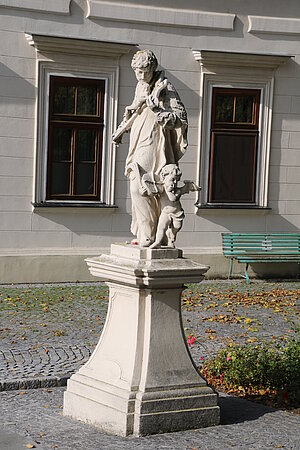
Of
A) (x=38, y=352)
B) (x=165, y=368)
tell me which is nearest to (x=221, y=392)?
(x=165, y=368)

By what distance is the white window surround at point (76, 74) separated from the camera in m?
14.8

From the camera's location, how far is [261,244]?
54.2 ft

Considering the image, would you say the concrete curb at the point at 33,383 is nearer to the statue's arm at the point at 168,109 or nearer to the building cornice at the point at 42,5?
the statue's arm at the point at 168,109

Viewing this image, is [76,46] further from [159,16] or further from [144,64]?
[144,64]

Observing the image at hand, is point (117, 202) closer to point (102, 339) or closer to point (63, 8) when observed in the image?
point (63, 8)

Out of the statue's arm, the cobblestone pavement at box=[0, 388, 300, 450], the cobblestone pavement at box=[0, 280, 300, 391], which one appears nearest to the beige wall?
the cobblestone pavement at box=[0, 280, 300, 391]

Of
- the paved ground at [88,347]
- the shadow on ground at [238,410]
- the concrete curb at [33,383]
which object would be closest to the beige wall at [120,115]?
the paved ground at [88,347]

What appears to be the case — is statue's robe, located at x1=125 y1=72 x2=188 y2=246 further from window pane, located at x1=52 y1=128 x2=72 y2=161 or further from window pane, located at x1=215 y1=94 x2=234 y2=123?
window pane, located at x1=215 y1=94 x2=234 y2=123

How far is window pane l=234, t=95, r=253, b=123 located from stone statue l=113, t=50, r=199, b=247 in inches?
357

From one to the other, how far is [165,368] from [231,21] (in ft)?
32.8

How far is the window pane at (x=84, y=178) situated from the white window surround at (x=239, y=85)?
1.82 meters

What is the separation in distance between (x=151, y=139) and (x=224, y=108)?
9151mm

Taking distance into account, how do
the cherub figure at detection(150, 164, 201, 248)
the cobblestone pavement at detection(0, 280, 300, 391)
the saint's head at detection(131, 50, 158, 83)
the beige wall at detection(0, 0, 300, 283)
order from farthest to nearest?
the beige wall at detection(0, 0, 300, 283)
the cobblestone pavement at detection(0, 280, 300, 391)
the saint's head at detection(131, 50, 158, 83)
the cherub figure at detection(150, 164, 201, 248)

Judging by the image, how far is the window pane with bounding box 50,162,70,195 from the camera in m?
15.2
